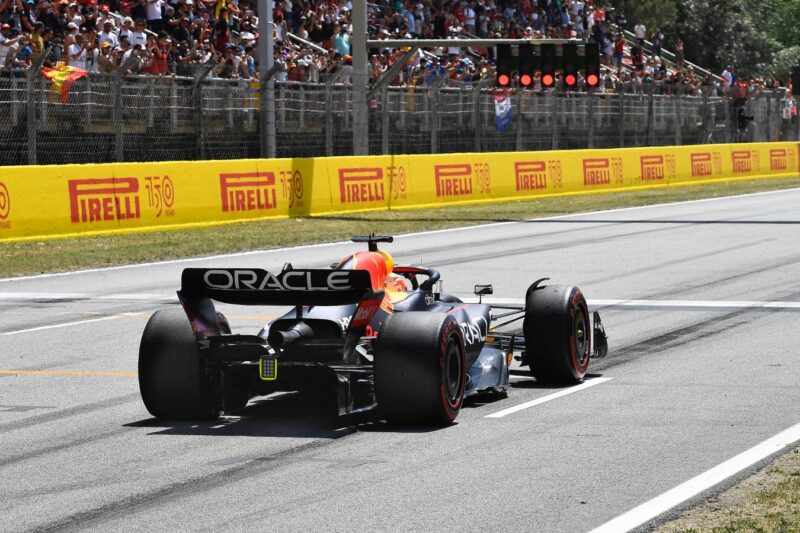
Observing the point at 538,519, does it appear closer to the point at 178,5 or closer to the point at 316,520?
the point at 316,520

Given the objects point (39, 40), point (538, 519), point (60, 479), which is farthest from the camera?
point (39, 40)

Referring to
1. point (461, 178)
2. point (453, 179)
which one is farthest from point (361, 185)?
point (461, 178)

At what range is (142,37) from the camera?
24.5 metres

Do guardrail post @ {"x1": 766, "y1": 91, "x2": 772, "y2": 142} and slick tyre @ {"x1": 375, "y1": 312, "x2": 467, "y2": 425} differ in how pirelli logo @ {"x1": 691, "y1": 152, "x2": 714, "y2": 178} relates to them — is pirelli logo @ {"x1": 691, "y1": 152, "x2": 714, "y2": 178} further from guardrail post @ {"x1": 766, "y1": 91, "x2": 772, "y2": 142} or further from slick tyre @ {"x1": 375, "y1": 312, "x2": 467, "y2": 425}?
slick tyre @ {"x1": 375, "y1": 312, "x2": 467, "y2": 425}

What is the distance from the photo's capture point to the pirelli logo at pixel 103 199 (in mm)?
20000

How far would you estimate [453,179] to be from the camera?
28.6 m

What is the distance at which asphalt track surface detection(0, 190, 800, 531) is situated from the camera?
581 centimetres

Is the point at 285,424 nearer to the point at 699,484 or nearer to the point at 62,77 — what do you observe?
the point at 699,484

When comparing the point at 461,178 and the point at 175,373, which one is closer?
the point at 175,373

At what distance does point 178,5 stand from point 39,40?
18.2ft

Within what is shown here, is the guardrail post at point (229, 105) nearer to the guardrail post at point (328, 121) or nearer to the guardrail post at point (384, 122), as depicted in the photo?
the guardrail post at point (328, 121)

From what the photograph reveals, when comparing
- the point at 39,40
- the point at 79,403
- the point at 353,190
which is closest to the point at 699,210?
the point at 353,190

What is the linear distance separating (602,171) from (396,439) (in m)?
27.0

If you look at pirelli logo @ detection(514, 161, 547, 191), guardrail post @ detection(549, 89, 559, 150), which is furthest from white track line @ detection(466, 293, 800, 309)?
guardrail post @ detection(549, 89, 559, 150)
